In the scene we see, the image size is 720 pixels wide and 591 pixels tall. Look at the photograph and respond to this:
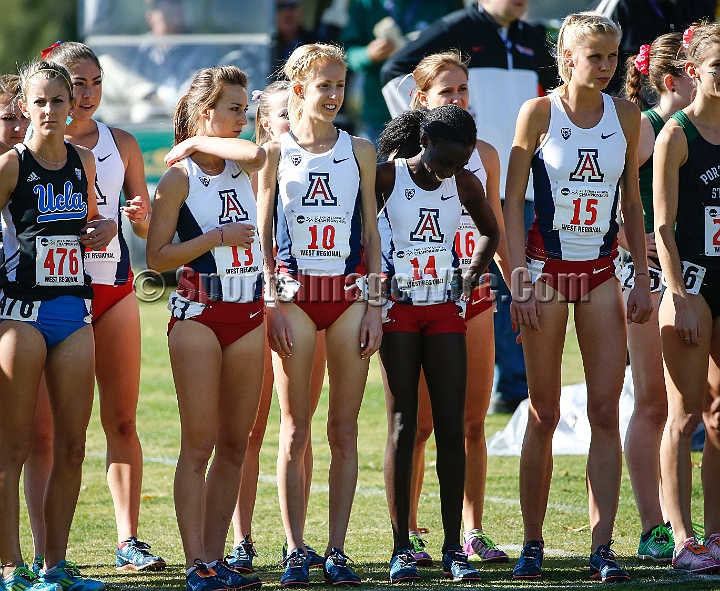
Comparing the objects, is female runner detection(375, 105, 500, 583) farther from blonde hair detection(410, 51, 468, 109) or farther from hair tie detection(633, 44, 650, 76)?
hair tie detection(633, 44, 650, 76)

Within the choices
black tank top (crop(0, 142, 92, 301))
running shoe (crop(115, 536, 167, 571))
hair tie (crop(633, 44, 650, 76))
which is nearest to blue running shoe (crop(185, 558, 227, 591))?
running shoe (crop(115, 536, 167, 571))

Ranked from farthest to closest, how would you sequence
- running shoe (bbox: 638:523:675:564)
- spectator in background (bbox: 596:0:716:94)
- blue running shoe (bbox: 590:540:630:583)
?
spectator in background (bbox: 596:0:716:94), running shoe (bbox: 638:523:675:564), blue running shoe (bbox: 590:540:630:583)

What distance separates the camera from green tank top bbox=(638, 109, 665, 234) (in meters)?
5.39

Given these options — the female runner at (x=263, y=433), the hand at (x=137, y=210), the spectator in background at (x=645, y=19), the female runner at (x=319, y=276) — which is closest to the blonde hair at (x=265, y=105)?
the female runner at (x=263, y=433)

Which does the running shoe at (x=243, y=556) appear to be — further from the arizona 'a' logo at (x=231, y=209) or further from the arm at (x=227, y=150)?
the arm at (x=227, y=150)

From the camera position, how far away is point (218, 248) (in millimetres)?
4684

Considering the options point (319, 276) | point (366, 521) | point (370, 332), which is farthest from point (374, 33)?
point (370, 332)

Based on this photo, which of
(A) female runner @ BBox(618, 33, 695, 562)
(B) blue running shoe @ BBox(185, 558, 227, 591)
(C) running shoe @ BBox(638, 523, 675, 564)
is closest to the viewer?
(B) blue running shoe @ BBox(185, 558, 227, 591)

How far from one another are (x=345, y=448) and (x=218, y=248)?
3.37 feet

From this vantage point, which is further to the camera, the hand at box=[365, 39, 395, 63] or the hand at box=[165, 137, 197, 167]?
the hand at box=[365, 39, 395, 63]

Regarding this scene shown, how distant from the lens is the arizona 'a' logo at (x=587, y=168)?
486 cm

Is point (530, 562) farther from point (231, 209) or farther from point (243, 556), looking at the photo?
point (231, 209)

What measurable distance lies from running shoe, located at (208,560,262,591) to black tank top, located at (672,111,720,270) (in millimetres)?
2362

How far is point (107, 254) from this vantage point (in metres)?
5.25
